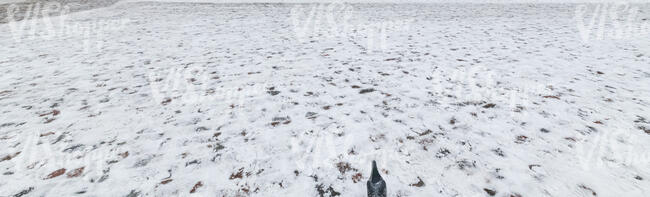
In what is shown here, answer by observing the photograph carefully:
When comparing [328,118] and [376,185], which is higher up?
[376,185]

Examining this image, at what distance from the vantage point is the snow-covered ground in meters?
2.46

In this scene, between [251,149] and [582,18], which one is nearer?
[251,149]

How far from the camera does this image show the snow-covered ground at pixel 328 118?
2465 mm

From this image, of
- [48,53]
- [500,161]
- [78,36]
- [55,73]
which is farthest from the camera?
[78,36]

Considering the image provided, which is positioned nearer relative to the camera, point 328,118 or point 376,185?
point 376,185

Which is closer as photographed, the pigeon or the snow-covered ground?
the pigeon

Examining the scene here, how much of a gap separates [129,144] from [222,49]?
3.77 metres

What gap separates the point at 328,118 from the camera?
3410mm

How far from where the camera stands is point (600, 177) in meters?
2.38

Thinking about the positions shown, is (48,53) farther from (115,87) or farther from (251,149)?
(251,149)

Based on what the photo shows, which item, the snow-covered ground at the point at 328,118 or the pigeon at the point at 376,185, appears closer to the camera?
the pigeon at the point at 376,185

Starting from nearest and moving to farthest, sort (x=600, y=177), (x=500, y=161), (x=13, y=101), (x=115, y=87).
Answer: (x=600, y=177), (x=500, y=161), (x=13, y=101), (x=115, y=87)

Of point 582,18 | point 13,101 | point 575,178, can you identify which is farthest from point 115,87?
point 582,18

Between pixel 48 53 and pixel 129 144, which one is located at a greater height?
pixel 48 53
